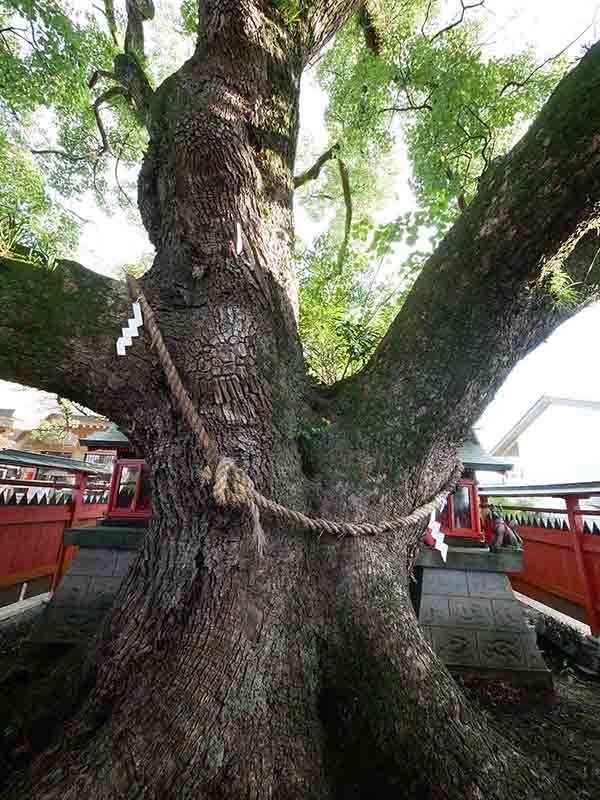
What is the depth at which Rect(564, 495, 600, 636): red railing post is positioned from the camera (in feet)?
12.9

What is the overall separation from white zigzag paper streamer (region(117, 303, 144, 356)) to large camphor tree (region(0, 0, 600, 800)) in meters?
0.06

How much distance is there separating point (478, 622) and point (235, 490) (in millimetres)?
3042

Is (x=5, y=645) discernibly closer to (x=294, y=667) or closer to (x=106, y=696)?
(x=106, y=696)

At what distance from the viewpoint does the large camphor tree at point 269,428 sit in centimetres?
131

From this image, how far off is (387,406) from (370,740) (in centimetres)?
130

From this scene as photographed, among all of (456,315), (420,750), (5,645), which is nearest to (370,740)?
(420,750)

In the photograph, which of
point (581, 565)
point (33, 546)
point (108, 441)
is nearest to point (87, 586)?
point (108, 441)

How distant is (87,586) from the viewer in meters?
3.61

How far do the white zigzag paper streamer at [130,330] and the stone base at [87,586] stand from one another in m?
2.24

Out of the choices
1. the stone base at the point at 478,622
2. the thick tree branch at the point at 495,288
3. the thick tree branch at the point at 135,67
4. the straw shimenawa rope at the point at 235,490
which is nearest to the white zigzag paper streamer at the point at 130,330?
the straw shimenawa rope at the point at 235,490

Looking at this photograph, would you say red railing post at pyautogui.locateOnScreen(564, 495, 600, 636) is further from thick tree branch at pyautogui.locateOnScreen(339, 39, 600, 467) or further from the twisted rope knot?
the twisted rope knot

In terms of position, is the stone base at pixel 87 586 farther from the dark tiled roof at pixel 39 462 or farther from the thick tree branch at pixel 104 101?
the thick tree branch at pixel 104 101

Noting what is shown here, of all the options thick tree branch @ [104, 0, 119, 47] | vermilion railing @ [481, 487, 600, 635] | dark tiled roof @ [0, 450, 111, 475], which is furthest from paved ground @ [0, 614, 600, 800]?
thick tree branch @ [104, 0, 119, 47]

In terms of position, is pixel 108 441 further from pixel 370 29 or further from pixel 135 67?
pixel 370 29
